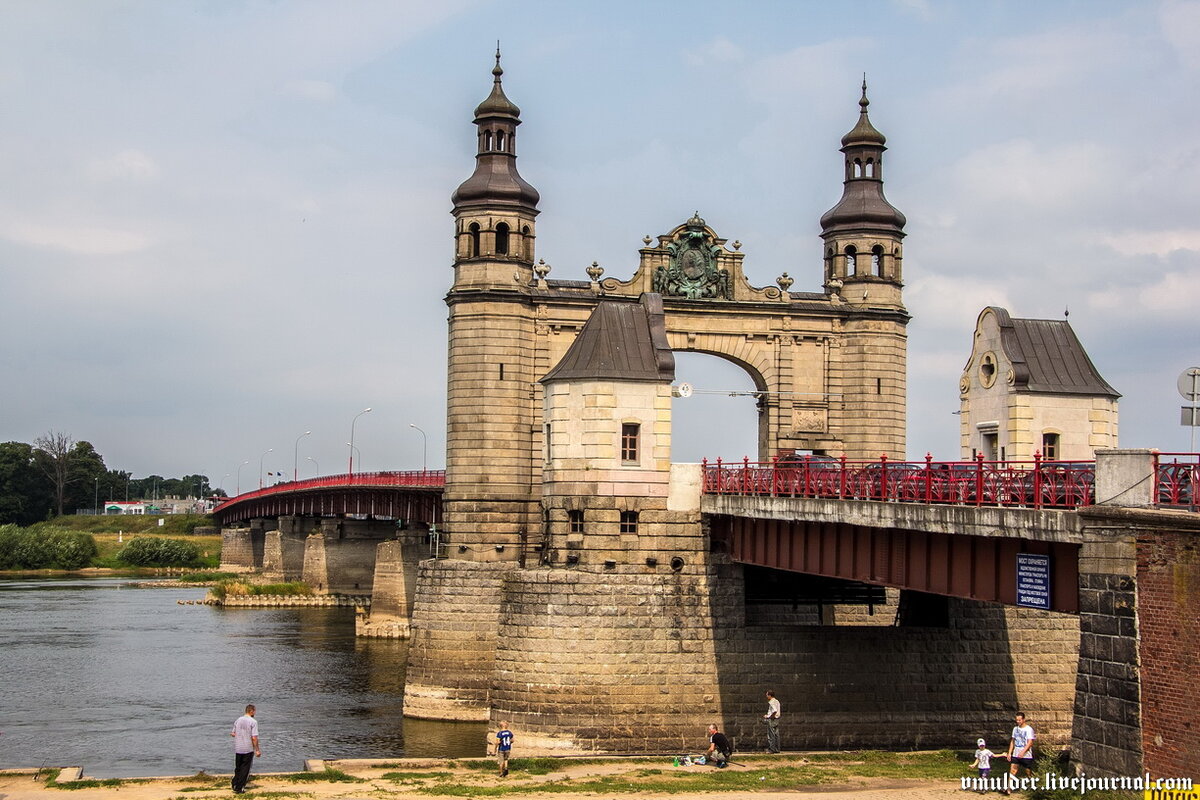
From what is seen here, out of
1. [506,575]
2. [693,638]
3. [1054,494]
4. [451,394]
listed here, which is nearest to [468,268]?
[451,394]

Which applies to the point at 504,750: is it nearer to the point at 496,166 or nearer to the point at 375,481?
the point at 496,166

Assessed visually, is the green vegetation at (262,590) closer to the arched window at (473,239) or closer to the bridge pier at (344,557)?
the bridge pier at (344,557)

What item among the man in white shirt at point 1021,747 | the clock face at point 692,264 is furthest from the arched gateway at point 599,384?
the man in white shirt at point 1021,747

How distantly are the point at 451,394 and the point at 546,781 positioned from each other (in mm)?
22757

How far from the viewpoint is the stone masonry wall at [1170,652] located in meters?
24.0

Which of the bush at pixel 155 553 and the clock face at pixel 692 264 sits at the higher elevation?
the clock face at pixel 692 264

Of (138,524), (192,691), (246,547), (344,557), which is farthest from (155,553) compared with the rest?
(192,691)

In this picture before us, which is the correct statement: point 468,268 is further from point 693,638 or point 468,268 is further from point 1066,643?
point 1066,643

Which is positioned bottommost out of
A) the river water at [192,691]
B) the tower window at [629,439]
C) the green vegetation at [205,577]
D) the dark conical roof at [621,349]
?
the river water at [192,691]

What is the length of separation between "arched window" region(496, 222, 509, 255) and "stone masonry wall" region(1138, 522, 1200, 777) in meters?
35.4

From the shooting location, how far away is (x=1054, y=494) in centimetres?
2825

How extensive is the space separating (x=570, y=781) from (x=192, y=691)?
32.1 meters

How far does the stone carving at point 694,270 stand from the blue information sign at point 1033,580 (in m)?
28.1

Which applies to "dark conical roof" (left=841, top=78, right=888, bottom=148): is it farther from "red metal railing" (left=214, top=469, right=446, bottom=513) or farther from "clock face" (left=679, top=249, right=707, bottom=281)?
"red metal railing" (left=214, top=469, right=446, bottom=513)
